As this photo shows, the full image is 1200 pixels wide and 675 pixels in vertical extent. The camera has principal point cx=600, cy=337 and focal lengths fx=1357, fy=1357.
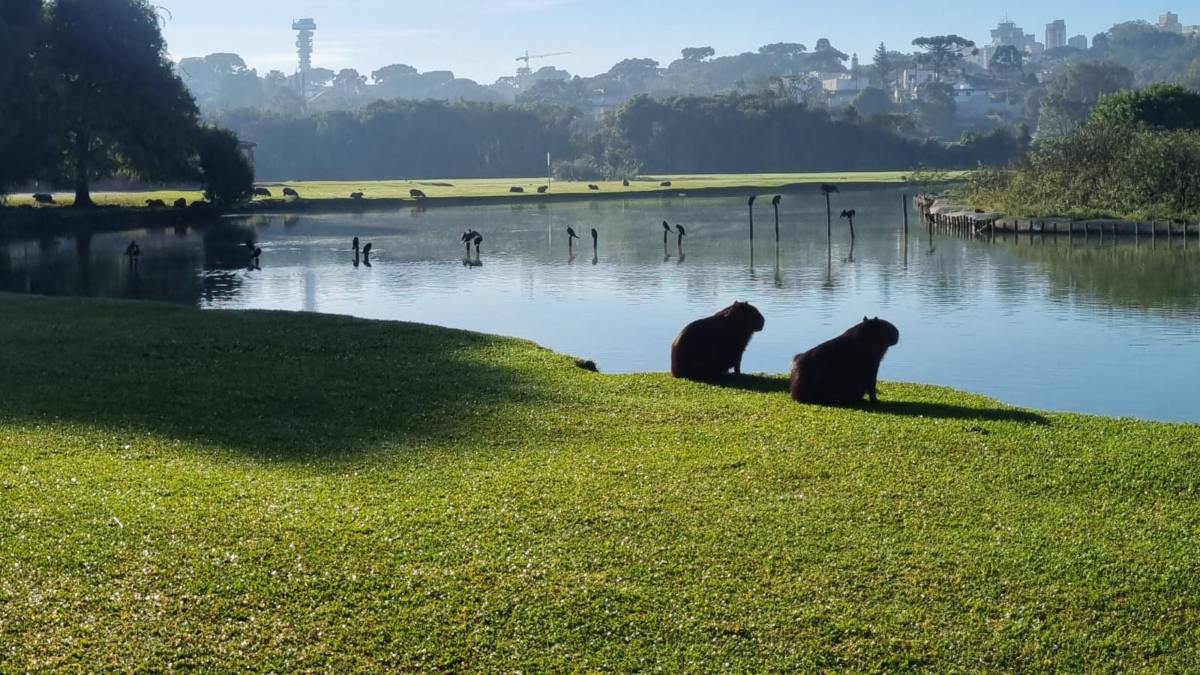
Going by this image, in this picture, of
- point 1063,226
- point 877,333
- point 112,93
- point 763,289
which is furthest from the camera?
point 112,93

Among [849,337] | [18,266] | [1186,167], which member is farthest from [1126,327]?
[18,266]

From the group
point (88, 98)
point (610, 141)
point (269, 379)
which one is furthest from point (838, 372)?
point (610, 141)

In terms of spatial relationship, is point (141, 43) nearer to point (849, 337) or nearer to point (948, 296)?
point (948, 296)

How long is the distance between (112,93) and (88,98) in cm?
107

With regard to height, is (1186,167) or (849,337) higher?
(1186,167)

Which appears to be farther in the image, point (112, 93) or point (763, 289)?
point (112, 93)

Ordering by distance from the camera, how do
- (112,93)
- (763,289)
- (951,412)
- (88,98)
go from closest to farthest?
(951,412) < (763,289) < (88,98) < (112,93)

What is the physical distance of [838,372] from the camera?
40.1ft

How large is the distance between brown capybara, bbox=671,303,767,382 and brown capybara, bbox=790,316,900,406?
1759 mm

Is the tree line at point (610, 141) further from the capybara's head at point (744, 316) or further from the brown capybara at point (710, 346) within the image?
the brown capybara at point (710, 346)

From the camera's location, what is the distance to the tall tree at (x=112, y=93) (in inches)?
2324

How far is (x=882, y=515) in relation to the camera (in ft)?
26.9

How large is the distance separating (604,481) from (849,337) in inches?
166

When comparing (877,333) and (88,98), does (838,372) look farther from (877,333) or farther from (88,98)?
(88,98)
